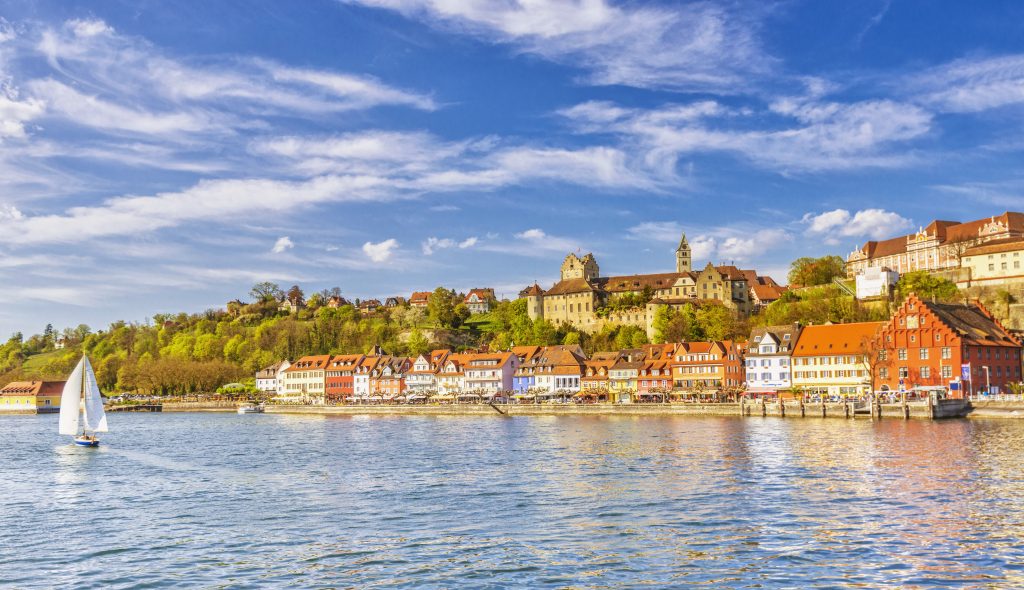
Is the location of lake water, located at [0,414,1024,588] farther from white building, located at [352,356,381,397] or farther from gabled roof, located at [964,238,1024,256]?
white building, located at [352,356,381,397]

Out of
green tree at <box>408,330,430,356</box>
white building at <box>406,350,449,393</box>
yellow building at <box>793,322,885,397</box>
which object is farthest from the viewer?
green tree at <box>408,330,430,356</box>

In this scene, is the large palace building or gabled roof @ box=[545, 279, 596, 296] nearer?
the large palace building

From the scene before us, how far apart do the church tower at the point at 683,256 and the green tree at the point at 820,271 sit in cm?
3148

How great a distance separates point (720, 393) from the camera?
4215 inches

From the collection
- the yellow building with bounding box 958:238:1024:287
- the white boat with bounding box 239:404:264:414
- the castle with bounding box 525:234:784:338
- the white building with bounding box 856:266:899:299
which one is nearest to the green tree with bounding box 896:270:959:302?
the white building with bounding box 856:266:899:299

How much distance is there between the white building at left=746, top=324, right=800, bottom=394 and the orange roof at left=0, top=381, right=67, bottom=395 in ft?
423

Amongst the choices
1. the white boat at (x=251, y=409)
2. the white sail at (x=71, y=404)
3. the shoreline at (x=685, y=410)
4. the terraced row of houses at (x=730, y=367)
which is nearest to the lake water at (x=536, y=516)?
the white sail at (x=71, y=404)

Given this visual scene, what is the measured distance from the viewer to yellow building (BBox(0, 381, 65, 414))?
555ft

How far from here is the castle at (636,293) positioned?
154 meters

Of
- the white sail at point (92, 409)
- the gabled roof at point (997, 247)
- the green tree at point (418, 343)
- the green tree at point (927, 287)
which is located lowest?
the white sail at point (92, 409)

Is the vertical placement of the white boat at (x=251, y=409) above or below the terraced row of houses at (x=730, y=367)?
below

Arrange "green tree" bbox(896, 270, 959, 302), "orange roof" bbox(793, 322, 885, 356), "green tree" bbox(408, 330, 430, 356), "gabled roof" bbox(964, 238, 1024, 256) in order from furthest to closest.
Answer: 1. "green tree" bbox(408, 330, 430, 356)
2. "green tree" bbox(896, 270, 959, 302)
3. "gabled roof" bbox(964, 238, 1024, 256)
4. "orange roof" bbox(793, 322, 885, 356)

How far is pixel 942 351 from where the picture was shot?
8725 centimetres

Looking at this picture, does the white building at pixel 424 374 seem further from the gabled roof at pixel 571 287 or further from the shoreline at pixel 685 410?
the gabled roof at pixel 571 287
